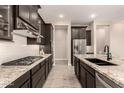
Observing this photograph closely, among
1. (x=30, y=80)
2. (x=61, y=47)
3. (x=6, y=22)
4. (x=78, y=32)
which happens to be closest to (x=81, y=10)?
(x=78, y=32)

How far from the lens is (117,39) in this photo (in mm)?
7848

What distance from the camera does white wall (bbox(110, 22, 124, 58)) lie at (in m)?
7.82

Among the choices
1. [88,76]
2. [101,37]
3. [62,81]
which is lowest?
[62,81]

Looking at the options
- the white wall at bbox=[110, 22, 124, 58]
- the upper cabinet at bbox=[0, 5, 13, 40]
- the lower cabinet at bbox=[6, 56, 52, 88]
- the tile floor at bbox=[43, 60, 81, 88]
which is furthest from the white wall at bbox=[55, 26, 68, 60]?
the upper cabinet at bbox=[0, 5, 13, 40]

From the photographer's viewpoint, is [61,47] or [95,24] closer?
[95,24]

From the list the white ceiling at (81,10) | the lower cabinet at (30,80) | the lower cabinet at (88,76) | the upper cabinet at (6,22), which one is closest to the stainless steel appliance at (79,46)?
the white ceiling at (81,10)

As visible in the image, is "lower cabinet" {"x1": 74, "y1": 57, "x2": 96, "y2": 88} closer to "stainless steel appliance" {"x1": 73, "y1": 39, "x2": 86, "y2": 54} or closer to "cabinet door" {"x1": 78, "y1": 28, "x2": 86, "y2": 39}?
"stainless steel appliance" {"x1": 73, "y1": 39, "x2": 86, "y2": 54}

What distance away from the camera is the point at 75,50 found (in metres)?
8.30

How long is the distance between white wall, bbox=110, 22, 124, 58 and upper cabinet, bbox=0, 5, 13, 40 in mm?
6675

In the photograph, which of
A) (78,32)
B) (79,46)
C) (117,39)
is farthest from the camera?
(78,32)

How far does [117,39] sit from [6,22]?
695 centimetres

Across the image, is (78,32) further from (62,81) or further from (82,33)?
(62,81)

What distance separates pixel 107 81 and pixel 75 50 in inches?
271
